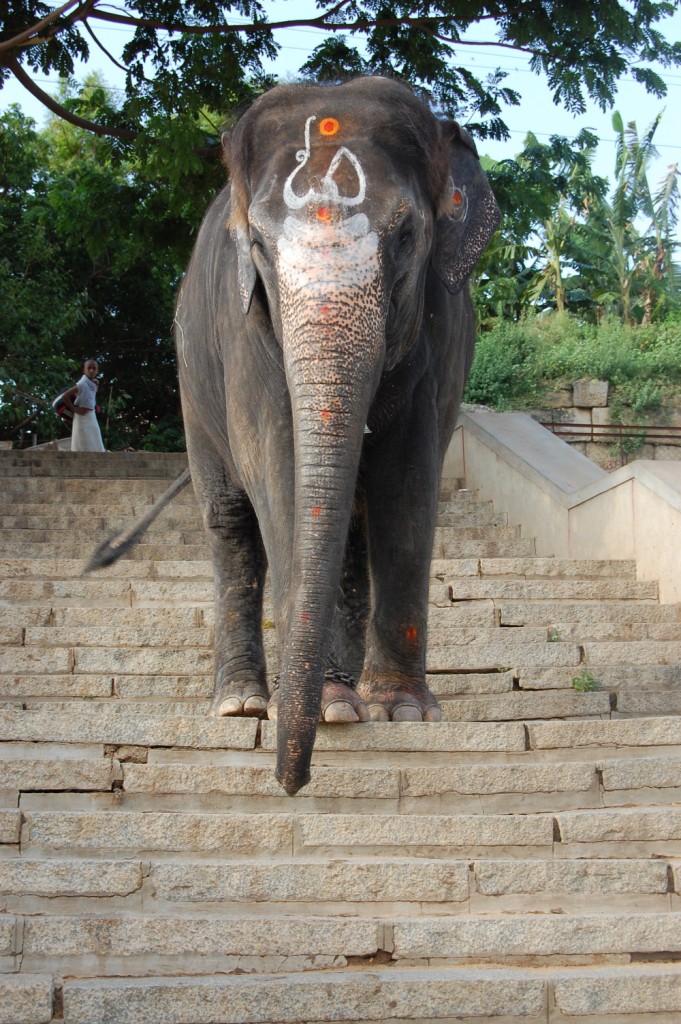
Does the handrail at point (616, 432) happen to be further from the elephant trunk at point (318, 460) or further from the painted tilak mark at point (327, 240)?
the elephant trunk at point (318, 460)

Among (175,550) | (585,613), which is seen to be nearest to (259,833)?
(585,613)

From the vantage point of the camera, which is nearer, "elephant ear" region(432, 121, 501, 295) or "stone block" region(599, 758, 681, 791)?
"stone block" region(599, 758, 681, 791)

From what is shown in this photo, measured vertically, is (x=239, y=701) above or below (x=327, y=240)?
below

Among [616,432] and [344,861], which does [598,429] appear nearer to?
[616,432]

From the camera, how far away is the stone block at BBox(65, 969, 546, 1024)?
10.6ft

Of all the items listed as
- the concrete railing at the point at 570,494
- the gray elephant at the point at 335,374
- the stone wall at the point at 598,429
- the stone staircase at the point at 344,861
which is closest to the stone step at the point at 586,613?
the concrete railing at the point at 570,494

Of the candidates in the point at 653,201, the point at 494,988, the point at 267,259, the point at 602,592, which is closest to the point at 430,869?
the point at 494,988

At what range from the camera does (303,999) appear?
3.27m

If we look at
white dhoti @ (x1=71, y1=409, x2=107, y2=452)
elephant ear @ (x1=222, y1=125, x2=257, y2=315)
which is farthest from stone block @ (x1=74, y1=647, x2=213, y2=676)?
white dhoti @ (x1=71, y1=409, x2=107, y2=452)

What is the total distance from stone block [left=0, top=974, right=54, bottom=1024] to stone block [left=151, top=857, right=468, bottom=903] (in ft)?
1.62

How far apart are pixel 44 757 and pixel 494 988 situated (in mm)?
1740

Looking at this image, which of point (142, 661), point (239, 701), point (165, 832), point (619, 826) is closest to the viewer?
point (165, 832)

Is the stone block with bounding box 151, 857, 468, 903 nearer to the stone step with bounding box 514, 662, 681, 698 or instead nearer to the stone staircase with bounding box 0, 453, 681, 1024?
the stone staircase with bounding box 0, 453, 681, 1024

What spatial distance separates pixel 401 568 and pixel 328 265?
1.31 m
